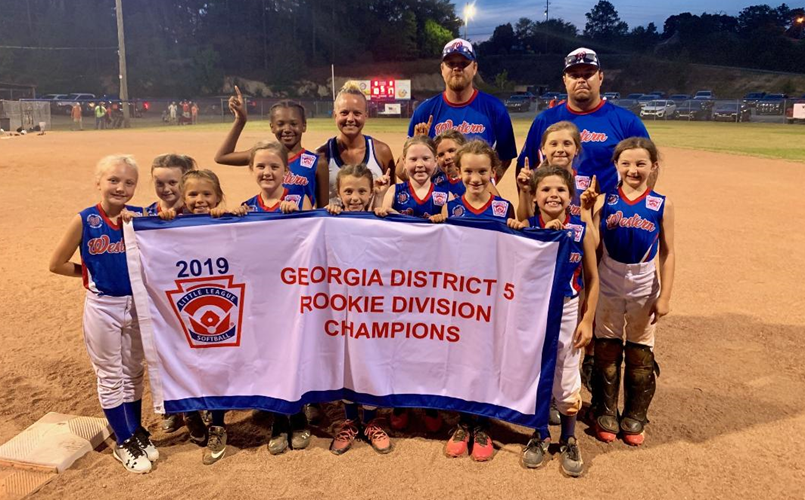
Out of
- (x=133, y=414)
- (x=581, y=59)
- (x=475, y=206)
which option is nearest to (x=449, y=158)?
(x=475, y=206)

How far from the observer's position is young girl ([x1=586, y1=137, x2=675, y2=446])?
404 centimetres

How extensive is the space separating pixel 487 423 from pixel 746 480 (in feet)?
5.36

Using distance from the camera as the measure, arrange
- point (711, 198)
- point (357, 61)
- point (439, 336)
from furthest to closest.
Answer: point (357, 61) < point (711, 198) < point (439, 336)

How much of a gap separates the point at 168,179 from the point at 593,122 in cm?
325

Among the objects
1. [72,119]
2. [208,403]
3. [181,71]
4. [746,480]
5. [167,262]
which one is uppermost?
[181,71]

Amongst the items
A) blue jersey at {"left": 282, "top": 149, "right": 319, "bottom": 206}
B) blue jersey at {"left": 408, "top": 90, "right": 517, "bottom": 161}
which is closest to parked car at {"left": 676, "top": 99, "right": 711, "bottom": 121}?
blue jersey at {"left": 408, "top": 90, "right": 517, "bottom": 161}

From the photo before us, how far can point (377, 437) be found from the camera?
4.04m

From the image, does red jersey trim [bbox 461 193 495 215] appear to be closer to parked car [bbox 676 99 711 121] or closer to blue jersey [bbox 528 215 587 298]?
blue jersey [bbox 528 215 587 298]

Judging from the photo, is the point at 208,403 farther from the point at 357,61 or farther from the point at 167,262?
the point at 357,61

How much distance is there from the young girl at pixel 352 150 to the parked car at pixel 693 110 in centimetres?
4346

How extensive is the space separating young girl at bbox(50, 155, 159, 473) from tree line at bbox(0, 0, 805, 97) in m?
65.9

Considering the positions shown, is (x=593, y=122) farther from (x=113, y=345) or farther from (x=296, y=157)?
(x=113, y=345)

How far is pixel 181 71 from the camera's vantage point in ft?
217

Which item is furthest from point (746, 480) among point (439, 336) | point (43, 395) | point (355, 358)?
point (43, 395)
